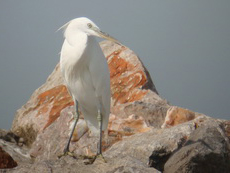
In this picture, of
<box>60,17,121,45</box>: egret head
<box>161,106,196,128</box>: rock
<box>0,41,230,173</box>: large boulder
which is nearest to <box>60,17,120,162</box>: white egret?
<box>60,17,121,45</box>: egret head

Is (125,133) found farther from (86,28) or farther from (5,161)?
(86,28)

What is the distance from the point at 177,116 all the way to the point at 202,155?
8.13 ft

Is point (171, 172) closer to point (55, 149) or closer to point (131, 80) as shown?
point (55, 149)

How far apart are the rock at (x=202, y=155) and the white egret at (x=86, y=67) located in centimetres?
107

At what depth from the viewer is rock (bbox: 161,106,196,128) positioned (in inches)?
291

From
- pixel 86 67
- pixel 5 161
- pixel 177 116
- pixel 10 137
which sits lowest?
pixel 10 137

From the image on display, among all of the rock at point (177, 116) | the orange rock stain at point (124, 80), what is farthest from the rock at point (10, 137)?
the rock at point (177, 116)

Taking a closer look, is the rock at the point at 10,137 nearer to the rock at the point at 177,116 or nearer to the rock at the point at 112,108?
the rock at the point at 112,108

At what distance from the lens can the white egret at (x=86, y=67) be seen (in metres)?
5.28

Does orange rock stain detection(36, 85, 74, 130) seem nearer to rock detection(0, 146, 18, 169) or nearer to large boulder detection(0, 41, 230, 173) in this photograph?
large boulder detection(0, 41, 230, 173)

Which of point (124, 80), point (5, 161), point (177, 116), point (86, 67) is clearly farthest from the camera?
point (124, 80)

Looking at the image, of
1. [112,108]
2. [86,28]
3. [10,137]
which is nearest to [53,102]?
[10,137]

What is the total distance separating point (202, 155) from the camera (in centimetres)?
502

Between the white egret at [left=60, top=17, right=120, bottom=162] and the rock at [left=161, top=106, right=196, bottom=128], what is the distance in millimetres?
1997
